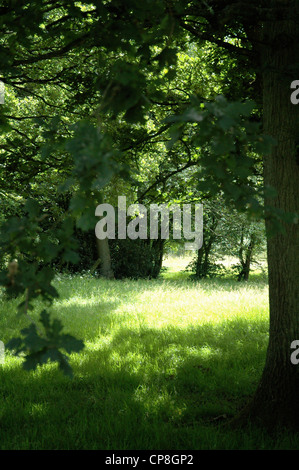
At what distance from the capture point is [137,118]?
7.03 feet

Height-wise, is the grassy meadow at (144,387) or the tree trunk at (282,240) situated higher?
the tree trunk at (282,240)

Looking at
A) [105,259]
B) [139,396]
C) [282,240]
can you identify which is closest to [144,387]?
[139,396]

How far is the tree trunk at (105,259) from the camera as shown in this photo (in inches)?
699

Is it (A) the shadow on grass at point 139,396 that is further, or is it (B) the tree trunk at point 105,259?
(B) the tree trunk at point 105,259

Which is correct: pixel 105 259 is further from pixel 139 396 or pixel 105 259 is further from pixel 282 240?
pixel 282 240

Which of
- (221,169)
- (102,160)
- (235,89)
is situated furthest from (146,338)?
(102,160)

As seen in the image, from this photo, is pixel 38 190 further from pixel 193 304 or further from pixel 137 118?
pixel 137 118

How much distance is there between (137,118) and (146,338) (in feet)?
15.6

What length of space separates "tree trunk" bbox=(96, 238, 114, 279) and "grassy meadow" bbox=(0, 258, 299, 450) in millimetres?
9607

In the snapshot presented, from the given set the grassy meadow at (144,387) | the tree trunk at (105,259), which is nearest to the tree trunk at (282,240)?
the grassy meadow at (144,387)

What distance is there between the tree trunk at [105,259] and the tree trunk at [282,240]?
47.6ft

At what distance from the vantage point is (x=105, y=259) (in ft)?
58.4

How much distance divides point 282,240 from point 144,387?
223cm

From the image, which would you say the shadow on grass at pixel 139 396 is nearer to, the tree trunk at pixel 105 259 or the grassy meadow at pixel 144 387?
the grassy meadow at pixel 144 387
